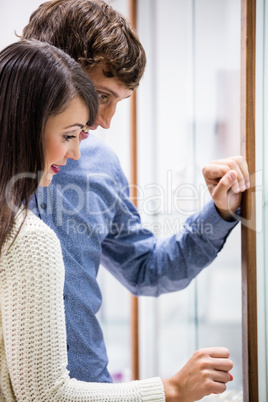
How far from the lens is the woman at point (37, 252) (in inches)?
28.7

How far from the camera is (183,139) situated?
174 cm

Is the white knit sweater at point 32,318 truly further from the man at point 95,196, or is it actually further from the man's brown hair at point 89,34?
the man's brown hair at point 89,34

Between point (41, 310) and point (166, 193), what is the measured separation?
123 cm

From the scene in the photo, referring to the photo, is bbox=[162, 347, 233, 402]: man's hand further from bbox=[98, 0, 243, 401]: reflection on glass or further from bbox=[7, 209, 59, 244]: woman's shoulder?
bbox=[98, 0, 243, 401]: reflection on glass

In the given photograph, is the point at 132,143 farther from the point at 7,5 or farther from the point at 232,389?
the point at 232,389

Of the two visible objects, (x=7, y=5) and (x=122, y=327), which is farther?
(x=122, y=327)

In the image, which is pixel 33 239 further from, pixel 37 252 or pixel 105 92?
pixel 105 92

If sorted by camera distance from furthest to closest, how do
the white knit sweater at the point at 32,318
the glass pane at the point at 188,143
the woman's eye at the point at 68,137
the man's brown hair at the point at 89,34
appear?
the glass pane at the point at 188,143 → the man's brown hair at the point at 89,34 → the woman's eye at the point at 68,137 → the white knit sweater at the point at 32,318

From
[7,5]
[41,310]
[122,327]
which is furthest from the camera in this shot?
[122,327]

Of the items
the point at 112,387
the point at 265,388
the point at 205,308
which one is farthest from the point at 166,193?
the point at 112,387

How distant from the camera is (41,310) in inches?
28.8

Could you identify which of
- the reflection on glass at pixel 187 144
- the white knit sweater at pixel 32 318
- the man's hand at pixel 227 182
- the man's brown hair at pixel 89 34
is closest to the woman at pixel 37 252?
the white knit sweater at pixel 32 318

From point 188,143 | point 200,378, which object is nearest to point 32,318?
point 200,378

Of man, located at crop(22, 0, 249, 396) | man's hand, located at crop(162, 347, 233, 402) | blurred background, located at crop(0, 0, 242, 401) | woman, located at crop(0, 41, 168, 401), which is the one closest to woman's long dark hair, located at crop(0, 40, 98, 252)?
woman, located at crop(0, 41, 168, 401)
